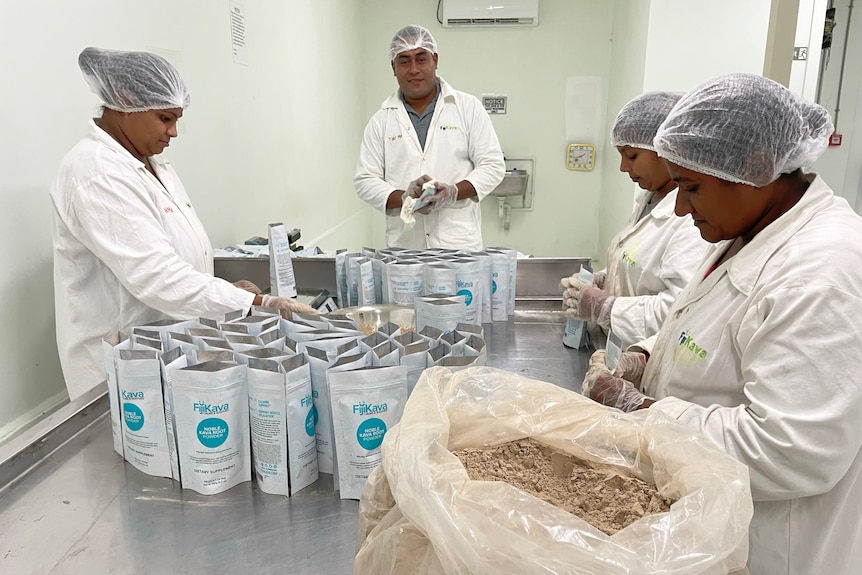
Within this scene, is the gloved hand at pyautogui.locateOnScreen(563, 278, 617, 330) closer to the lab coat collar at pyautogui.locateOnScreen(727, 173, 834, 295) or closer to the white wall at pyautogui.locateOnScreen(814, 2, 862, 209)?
the lab coat collar at pyautogui.locateOnScreen(727, 173, 834, 295)

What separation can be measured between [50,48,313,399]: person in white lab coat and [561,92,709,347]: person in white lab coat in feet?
2.53

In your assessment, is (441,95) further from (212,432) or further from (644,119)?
(212,432)

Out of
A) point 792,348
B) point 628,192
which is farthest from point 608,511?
point 628,192

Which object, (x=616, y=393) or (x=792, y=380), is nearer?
(x=792, y=380)

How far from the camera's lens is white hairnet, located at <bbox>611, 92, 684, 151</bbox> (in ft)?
4.73

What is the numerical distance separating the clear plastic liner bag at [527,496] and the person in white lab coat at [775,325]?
0.19 meters

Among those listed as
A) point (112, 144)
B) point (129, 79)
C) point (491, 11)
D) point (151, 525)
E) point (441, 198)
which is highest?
point (491, 11)

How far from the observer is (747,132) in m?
0.83

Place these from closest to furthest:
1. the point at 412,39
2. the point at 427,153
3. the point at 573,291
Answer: the point at 573,291 < the point at 412,39 < the point at 427,153

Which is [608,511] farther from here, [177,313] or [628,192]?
[628,192]

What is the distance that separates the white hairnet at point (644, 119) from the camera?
1442 mm

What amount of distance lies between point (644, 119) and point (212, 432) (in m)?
1.20

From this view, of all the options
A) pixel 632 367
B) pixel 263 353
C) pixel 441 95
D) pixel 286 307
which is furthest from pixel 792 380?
pixel 441 95

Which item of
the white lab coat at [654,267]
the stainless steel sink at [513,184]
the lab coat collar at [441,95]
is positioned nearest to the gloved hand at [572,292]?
the white lab coat at [654,267]
